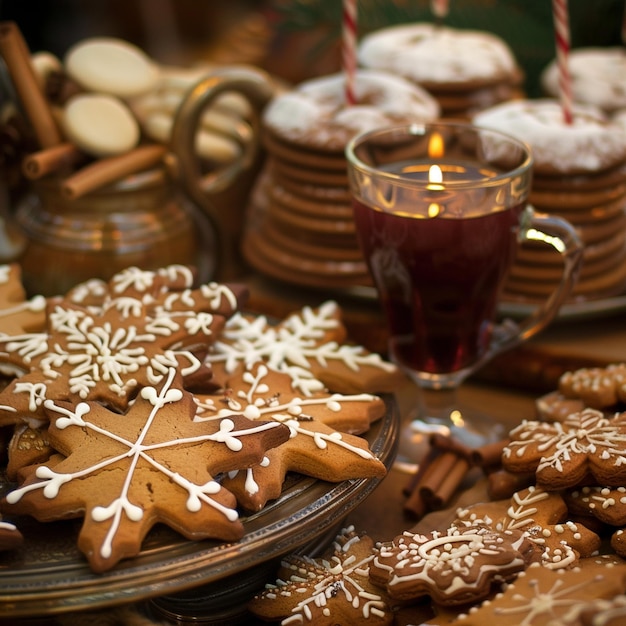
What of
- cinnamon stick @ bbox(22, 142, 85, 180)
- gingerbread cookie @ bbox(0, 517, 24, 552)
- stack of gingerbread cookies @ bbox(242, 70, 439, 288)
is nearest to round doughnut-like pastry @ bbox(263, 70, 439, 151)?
stack of gingerbread cookies @ bbox(242, 70, 439, 288)

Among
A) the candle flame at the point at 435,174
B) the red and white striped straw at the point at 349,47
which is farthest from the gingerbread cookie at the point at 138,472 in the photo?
the red and white striped straw at the point at 349,47

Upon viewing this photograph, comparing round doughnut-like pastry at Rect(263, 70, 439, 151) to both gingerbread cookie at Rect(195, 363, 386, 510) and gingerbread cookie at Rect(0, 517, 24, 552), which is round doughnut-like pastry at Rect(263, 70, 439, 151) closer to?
gingerbread cookie at Rect(195, 363, 386, 510)

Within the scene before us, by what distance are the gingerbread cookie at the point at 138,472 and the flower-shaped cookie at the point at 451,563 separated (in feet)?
0.38

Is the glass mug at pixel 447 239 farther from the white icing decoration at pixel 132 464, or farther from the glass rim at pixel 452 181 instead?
the white icing decoration at pixel 132 464

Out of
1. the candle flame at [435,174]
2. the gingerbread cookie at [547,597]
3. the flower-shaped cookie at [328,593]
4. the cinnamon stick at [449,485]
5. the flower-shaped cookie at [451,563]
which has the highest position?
the candle flame at [435,174]

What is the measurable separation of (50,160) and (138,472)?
0.50 m

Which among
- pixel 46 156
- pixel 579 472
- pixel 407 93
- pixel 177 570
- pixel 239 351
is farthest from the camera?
pixel 407 93

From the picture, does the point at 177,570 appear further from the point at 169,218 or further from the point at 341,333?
the point at 169,218

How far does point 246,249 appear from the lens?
1167 millimetres

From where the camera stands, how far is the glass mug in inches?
32.1

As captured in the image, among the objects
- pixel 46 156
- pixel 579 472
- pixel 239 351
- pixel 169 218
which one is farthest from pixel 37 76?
pixel 579 472

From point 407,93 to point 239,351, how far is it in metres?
0.48

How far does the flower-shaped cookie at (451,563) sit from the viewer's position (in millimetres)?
583

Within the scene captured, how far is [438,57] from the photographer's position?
1314mm
